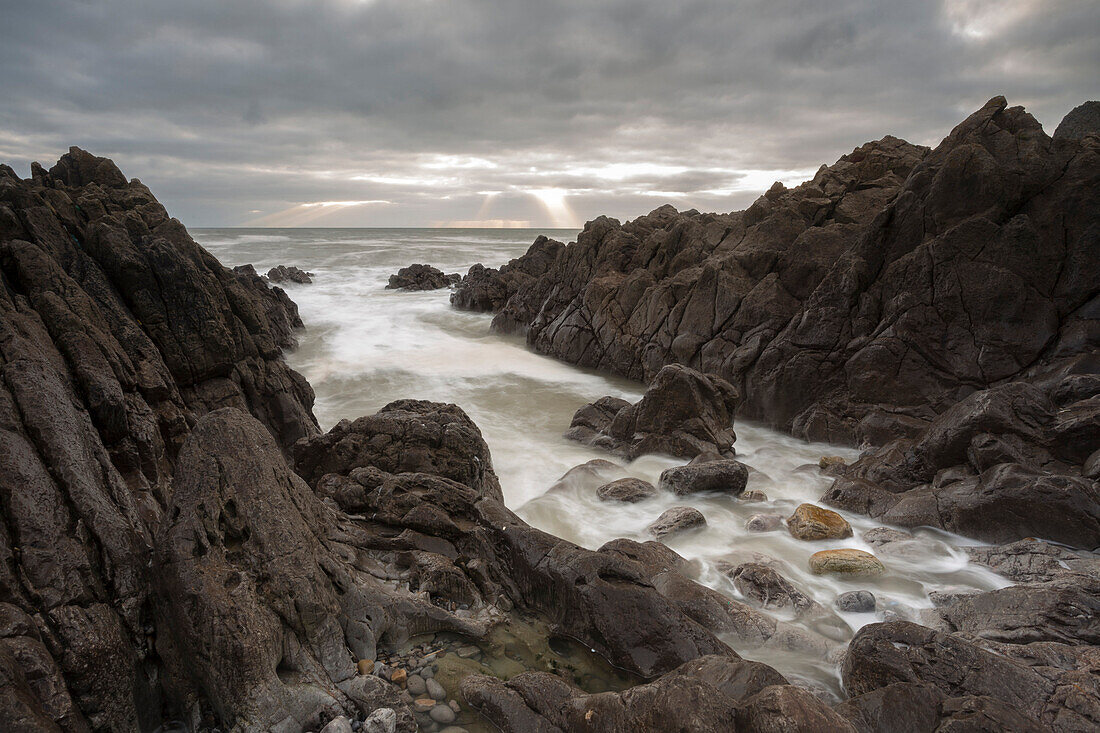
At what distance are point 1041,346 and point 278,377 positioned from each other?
15354 mm

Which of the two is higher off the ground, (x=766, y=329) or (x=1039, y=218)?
(x=1039, y=218)

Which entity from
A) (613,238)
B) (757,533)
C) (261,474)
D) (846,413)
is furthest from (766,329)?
(261,474)

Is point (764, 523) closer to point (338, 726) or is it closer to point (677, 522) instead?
point (677, 522)

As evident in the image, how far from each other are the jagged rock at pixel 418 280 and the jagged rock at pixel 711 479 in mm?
32915

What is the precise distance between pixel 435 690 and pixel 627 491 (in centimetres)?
665

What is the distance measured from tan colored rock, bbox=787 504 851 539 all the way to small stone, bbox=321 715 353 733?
7.32 metres

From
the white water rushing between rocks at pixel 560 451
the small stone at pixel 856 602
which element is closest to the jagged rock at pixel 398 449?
the white water rushing between rocks at pixel 560 451

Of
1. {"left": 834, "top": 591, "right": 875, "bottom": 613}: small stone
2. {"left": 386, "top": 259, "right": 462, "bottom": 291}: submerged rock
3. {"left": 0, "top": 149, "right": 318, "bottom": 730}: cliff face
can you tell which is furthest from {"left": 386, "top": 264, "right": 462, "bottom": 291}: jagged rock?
{"left": 834, "top": 591, "right": 875, "bottom": 613}: small stone

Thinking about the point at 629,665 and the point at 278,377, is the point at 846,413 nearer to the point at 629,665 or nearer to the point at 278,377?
the point at 629,665

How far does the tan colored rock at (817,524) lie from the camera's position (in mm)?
8781

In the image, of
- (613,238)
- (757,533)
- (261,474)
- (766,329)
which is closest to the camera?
(261,474)

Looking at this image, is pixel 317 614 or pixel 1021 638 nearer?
pixel 317 614

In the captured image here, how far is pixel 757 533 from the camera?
361 inches

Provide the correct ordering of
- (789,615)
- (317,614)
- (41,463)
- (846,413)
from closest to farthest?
(41,463) < (317,614) < (789,615) < (846,413)
